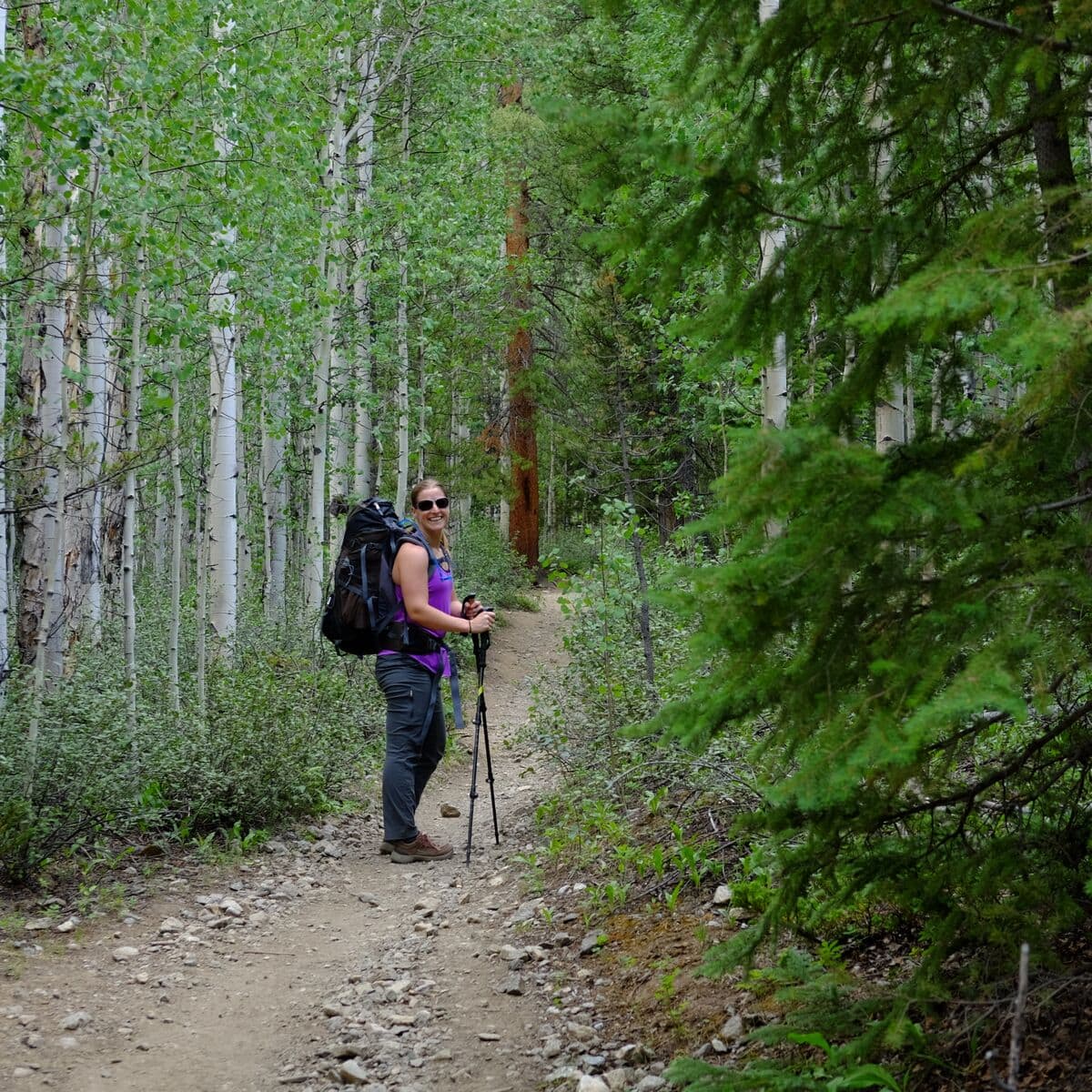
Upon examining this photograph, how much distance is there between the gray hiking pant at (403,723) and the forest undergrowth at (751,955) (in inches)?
39.0

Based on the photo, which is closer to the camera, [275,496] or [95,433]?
[95,433]

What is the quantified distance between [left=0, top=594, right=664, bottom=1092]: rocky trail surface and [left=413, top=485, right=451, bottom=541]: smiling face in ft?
7.24

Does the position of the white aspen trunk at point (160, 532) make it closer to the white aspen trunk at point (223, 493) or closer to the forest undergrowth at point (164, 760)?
the white aspen trunk at point (223, 493)

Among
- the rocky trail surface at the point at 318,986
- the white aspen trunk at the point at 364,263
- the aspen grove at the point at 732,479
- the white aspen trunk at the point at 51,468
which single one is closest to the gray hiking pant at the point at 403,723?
the rocky trail surface at the point at 318,986

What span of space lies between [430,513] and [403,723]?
55.3 inches

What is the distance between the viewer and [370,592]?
6.66m

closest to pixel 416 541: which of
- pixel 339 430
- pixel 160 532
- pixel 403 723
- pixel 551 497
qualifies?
pixel 403 723

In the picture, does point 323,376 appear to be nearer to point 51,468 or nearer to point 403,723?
point 51,468

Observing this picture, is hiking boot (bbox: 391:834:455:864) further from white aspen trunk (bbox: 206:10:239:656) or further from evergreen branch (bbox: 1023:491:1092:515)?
evergreen branch (bbox: 1023:491:1092:515)

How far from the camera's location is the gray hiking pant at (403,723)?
677cm

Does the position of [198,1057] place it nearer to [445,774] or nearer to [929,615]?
[929,615]

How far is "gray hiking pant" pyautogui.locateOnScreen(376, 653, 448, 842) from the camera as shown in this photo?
6770 mm

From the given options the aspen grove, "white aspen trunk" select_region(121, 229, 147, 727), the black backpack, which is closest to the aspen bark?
the aspen grove

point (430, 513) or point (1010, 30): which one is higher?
point (1010, 30)
